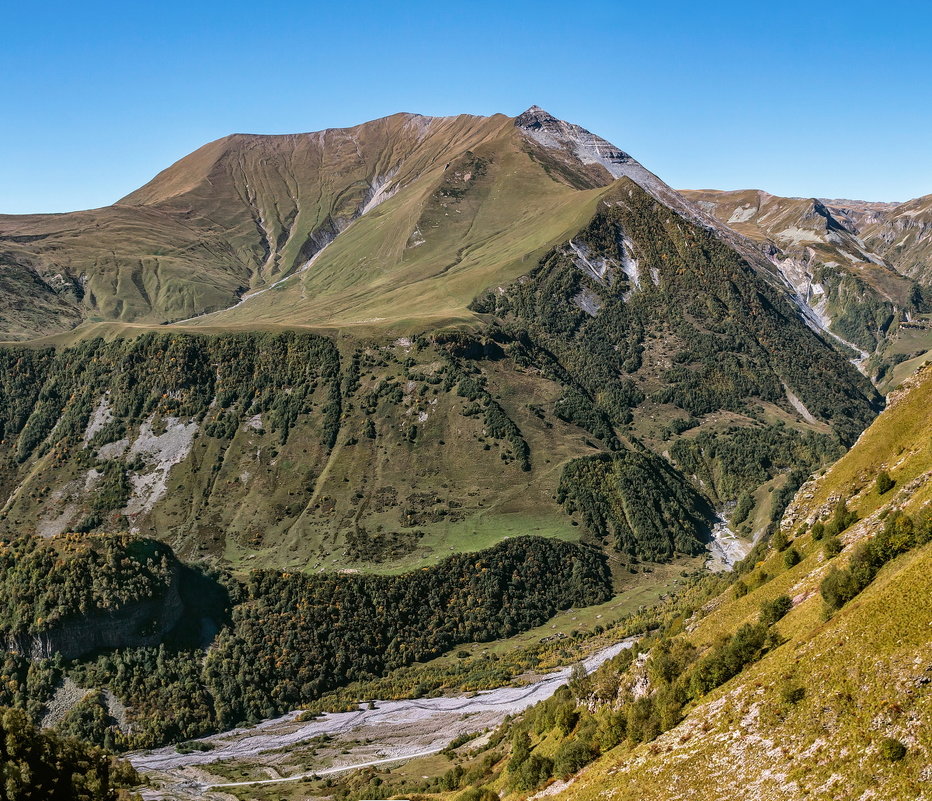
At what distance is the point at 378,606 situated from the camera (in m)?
187

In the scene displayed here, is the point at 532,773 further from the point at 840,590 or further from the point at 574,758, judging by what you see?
the point at 840,590

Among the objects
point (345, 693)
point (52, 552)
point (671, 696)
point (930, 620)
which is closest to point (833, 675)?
point (930, 620)

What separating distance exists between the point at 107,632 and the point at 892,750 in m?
159

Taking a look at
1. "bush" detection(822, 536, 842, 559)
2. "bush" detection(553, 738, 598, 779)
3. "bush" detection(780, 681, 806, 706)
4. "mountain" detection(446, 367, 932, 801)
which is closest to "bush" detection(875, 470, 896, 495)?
"mountain" detection(446, 367, 932, 801)

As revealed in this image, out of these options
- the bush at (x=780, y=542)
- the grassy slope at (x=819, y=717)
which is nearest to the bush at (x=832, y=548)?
the grassy slope at (x=819, y=717)

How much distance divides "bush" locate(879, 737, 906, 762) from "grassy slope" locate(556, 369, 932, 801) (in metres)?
0.35

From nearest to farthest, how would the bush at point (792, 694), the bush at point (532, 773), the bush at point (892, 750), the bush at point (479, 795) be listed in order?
the bush at point (892, 750), the bush at point (792, 694), the bush at point (532, 773), the bush at point (479, 795)

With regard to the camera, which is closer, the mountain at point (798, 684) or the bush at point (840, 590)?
the mountain at point (798, 684)

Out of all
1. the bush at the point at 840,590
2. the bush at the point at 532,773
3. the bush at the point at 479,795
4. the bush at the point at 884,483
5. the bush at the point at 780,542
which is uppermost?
the bush at the point at 884,483

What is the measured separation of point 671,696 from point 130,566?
139 m

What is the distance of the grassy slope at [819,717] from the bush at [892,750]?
349 millimetres

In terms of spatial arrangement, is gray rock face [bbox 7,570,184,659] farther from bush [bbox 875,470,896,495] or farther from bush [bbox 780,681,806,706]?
bush [bbox 780,681,806,706]

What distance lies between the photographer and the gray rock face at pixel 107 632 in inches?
6048

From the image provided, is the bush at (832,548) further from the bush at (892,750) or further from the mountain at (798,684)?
the bush at (892,750)
